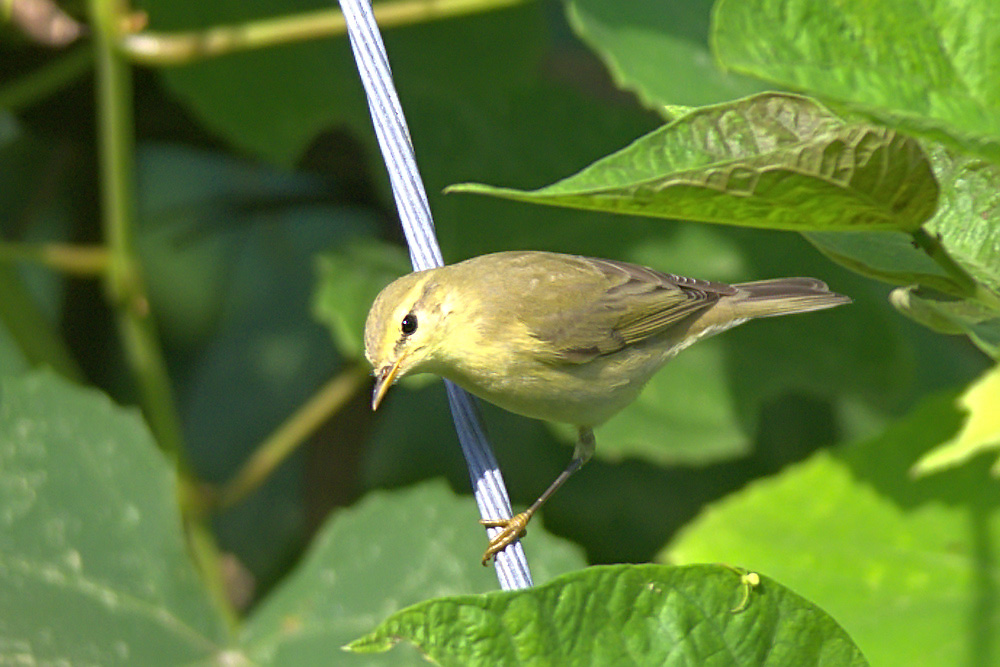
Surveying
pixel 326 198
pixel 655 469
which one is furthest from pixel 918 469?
pixel 326 198

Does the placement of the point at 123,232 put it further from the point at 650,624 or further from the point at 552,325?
the point at 650,624

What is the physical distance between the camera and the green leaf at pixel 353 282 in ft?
10.6

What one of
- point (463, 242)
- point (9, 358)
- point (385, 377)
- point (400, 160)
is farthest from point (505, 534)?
point (9, 358)

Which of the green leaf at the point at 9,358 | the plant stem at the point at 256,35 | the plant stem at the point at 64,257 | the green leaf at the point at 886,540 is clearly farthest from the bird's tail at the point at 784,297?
the green leaf at the point at 9,358

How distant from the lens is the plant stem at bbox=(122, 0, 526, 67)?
3168 mm

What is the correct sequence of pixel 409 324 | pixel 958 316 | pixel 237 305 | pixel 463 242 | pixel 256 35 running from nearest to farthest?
pixel 958 316, pixel 409 324, pixel 256 35, pixel 463 242, pixel 237 305

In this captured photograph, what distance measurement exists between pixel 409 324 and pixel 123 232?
1.14 m

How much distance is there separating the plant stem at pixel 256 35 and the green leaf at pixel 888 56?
1.95m

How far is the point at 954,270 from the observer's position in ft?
4.64

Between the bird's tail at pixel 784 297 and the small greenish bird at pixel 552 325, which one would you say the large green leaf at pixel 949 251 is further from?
the bird's tail at pixel 784 297

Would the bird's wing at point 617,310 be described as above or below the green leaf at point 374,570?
above

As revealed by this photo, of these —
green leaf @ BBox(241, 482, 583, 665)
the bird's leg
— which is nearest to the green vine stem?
the bird's leg

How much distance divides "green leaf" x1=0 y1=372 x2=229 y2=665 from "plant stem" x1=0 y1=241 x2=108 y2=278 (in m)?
0.35

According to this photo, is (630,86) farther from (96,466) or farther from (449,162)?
(96,466)
